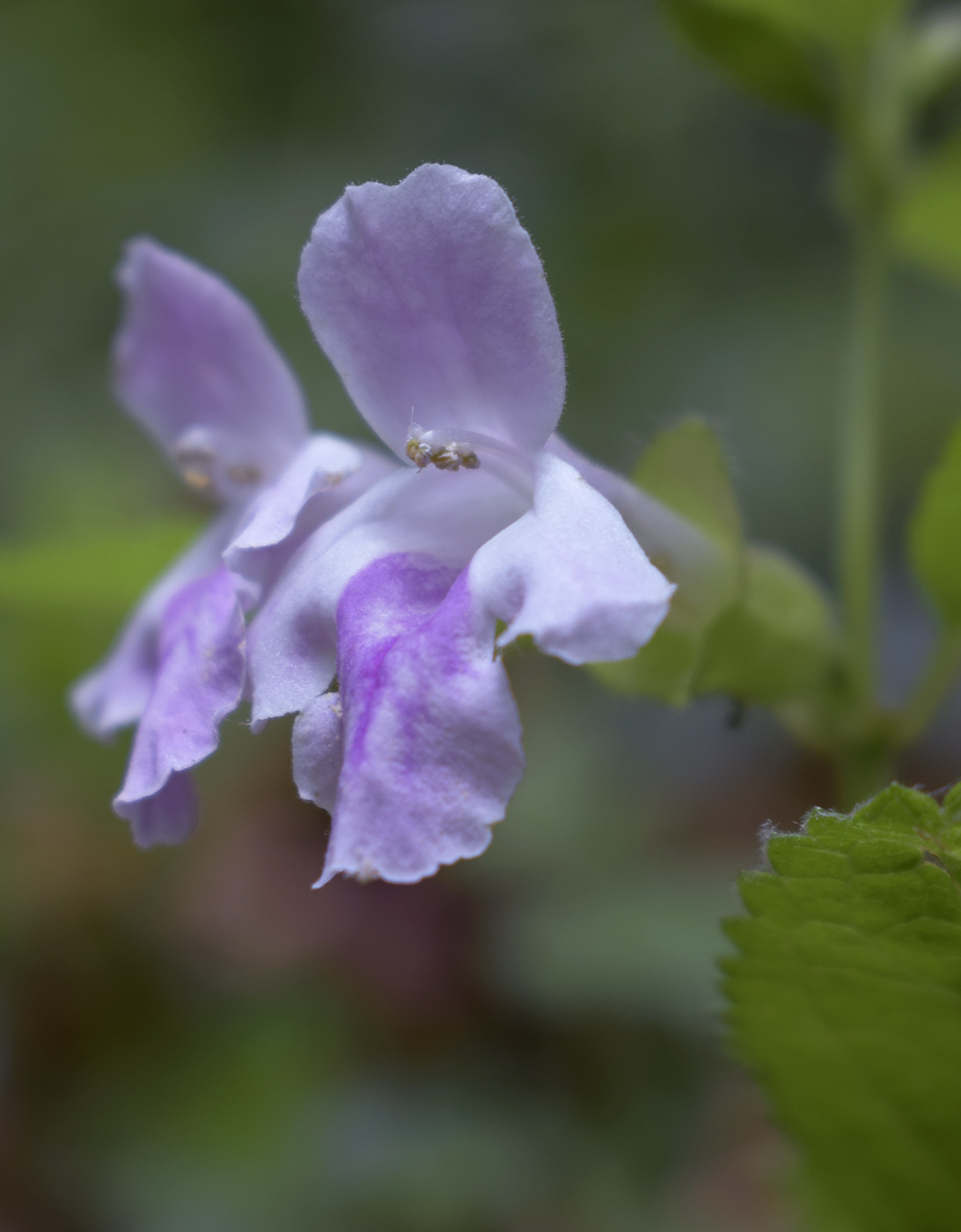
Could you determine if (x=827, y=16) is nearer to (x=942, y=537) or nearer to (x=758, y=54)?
(x=758, y=54)

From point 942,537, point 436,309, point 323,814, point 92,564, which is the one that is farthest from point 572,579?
point 323,814

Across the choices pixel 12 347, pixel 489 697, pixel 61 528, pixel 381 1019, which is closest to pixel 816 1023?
pixel 489 697

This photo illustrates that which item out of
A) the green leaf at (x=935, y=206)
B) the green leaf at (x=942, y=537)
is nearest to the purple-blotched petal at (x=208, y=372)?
the green leaf at (x=942, y=537)

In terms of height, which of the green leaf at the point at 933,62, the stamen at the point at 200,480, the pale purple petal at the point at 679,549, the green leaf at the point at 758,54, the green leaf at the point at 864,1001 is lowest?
the green leaf at the point at 864,1001

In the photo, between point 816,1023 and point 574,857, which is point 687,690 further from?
point 574,857

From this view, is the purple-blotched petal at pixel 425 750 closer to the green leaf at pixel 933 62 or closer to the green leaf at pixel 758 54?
the green leaf at pixel 758 54

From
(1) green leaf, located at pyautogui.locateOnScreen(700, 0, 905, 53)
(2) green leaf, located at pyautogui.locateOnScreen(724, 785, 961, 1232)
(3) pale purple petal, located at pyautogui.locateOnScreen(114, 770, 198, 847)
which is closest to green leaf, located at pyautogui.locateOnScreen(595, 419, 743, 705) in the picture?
(2) green leaf, located at pyautogui.locateOnScreen(724, 785, 961, 1232)

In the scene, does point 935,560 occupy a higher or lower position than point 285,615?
higher
